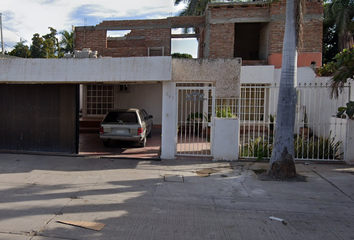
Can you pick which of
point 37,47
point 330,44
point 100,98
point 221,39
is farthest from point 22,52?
point 330,44

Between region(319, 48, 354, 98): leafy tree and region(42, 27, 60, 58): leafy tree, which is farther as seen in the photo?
region(42, 27, 60, 58): leafy tree

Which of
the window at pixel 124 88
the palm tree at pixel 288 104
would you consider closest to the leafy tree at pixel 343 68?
the palm tree at pixel 288 104

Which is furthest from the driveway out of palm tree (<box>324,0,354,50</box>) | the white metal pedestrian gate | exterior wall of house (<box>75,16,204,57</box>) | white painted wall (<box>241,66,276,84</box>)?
palm tree (<box>324,0,354,50</box>)

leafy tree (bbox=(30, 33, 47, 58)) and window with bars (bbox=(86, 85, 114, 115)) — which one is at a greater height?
leafy tree (bbox=(30, 33, 47, 58))

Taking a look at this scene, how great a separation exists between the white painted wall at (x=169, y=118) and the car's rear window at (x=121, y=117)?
81.3 inches

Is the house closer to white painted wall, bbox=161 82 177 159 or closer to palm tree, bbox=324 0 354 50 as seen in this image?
white painted wall, bbox=161 82 177 159

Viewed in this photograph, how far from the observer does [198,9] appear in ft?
75.1

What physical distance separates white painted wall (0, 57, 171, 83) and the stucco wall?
1.38ft

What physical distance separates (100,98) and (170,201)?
1294 cm

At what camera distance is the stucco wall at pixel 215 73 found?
883cm

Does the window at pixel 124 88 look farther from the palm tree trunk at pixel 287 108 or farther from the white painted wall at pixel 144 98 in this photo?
the palm tree trunk at pixel 287 108

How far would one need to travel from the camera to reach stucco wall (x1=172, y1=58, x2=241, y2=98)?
883 cm

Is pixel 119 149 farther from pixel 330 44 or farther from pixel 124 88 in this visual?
pixel 330 44

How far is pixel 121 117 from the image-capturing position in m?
10.8
